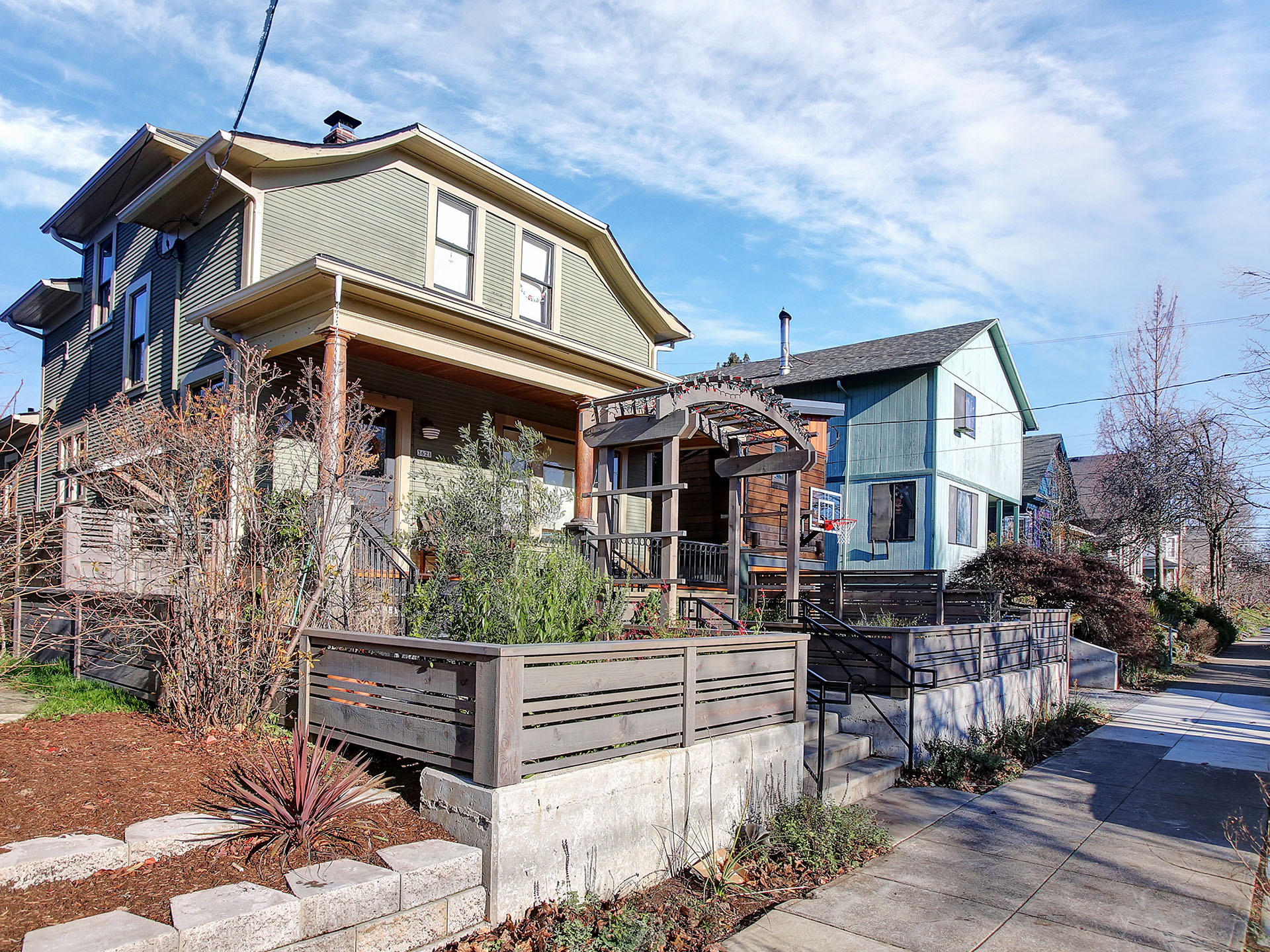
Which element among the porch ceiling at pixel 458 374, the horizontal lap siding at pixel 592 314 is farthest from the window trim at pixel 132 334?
the horizontal lap siding at pixel 592 314

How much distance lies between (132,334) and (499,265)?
19.8 feet

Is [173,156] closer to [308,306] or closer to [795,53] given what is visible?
[308,306]

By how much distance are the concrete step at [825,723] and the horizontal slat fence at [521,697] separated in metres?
1.79

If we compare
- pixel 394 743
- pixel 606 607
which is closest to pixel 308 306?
pixel 606 607

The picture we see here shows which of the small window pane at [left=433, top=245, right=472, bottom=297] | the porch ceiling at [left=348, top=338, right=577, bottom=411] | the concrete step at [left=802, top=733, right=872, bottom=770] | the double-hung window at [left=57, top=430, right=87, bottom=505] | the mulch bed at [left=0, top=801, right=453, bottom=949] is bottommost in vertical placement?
the concrete step at [left=802, top=733, right=872, bottom=770]

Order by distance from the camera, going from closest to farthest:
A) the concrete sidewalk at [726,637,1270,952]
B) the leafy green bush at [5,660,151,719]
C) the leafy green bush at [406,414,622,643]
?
the concrete sidewalk at [726,637,1270,952]
the leafy green bush at [406,414,622,643]
the leafy green bush at [5,660,151,719]

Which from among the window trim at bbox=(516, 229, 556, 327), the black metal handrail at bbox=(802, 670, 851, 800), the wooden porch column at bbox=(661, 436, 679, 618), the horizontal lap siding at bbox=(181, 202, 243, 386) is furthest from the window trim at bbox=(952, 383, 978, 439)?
the horizontal lap siding at bbox=(181, 202, 243, 386)

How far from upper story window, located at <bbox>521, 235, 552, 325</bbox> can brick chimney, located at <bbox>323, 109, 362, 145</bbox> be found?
10.1 feet

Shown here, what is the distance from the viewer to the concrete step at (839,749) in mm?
7250

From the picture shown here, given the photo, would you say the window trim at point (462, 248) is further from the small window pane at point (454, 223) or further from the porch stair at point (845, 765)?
the porch stair at point (845, 765)

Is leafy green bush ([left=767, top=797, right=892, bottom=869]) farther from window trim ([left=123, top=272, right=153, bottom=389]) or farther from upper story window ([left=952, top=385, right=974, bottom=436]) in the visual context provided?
upper story window ([left=952, top=385, right=974, bottom=436])

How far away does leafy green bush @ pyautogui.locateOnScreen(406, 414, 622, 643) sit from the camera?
5.44 meters

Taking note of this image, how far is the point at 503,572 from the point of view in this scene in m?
6.16

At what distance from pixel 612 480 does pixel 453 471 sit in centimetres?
334
